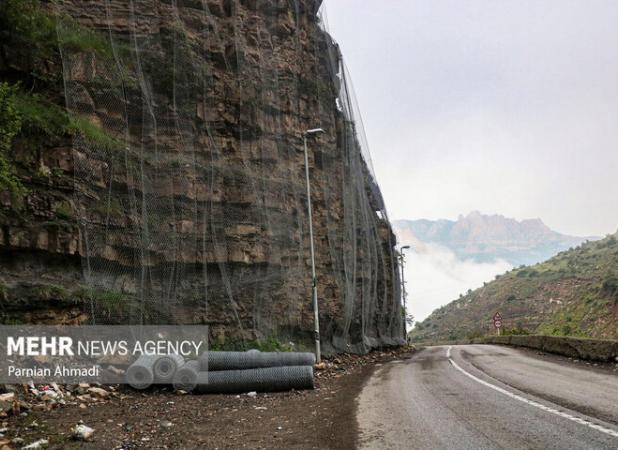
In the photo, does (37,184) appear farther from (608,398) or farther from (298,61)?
(298,61)

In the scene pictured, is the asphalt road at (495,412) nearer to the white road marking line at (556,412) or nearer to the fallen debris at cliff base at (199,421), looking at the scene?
the white road marking line at (556,412)

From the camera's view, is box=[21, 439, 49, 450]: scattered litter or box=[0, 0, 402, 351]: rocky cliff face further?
box=[0, 0, 402, 351]: rocky cliff face

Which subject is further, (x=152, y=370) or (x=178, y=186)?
(x=178, y=186)

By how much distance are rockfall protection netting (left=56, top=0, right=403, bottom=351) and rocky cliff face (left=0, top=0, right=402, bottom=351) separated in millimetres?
52

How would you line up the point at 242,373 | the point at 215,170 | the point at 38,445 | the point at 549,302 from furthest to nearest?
the point at 549,302 → the point at 215,170 → the point at 242,373 → the point at 38,445

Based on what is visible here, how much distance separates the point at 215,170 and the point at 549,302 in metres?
57.4

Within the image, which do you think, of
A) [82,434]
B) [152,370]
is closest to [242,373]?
[152,370]

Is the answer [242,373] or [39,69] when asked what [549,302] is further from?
[39,69]

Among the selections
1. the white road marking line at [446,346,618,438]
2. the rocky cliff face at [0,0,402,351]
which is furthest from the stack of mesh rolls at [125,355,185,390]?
the white road marking line at [446,346,618,438]

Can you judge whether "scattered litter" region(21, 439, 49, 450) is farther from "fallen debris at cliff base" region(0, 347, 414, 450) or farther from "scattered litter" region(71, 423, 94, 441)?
"scattered litter" region(71, 423, 94, 441)

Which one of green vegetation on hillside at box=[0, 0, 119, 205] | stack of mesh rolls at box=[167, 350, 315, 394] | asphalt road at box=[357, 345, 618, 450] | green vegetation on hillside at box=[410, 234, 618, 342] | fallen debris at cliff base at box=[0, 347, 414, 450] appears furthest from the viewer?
green vegetation on hillside at box=[410, 234, 618, 342]

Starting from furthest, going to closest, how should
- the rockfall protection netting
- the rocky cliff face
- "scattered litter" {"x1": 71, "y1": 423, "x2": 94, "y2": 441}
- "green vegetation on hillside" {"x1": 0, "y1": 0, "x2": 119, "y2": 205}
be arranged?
"green vegetation on hillside" {"x1": 0, "y1": 0, "x2": 119, "y2": 205} < the rockfall protection netting < the rocky cliff face < "scattered litter" {"x1": 71, "y1": 423, "x2": 94, "y2": 441}

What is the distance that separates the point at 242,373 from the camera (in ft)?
36.0

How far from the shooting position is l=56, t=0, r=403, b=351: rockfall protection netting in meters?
11.7
